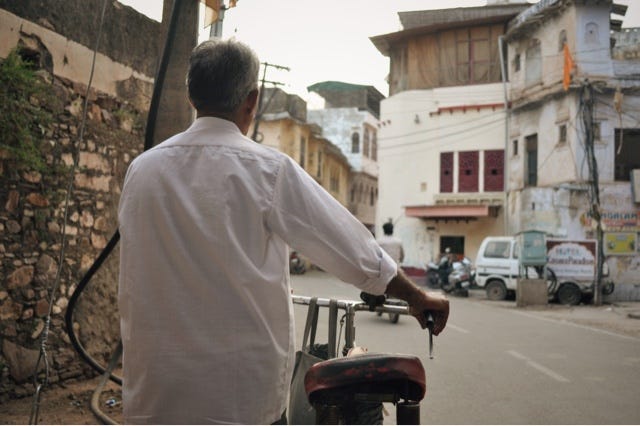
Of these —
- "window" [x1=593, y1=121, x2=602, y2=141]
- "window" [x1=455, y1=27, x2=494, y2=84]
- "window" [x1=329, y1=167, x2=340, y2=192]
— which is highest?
"window" [x1=455, y1=27, x2=494, y2=84]

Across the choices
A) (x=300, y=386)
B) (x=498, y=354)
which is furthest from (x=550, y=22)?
(x=300, y=386)

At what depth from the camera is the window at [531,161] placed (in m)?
24.2

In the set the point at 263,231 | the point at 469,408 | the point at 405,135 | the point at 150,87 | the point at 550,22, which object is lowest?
the point at 469,408

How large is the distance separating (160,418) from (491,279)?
1769 cm

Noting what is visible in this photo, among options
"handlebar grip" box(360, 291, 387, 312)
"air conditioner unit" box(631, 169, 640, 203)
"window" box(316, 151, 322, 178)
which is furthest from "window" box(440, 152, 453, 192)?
"handlebar grip" box(360, 291, 387, 312)

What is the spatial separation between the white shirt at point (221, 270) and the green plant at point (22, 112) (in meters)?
3.52

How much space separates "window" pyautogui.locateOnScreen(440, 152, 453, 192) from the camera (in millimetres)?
27562

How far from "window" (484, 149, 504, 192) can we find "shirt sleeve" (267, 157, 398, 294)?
2594 centimetres

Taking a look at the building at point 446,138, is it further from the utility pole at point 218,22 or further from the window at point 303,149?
the utility pole at point 218,22

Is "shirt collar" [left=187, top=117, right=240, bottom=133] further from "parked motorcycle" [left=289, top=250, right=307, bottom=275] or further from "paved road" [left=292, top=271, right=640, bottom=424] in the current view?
"parked motorcycle" [left=289, top=250, right=307, bottom=275]

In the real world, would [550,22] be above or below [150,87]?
above

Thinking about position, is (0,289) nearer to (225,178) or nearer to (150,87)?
(150,87)

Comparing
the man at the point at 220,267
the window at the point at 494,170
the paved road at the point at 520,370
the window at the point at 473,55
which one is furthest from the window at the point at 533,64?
the man at the point at 220,267

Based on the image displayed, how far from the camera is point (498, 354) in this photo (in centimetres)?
822
